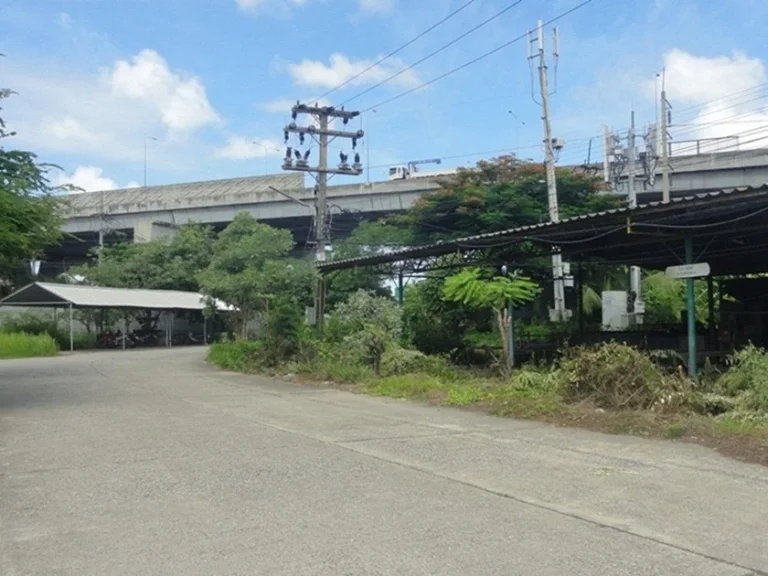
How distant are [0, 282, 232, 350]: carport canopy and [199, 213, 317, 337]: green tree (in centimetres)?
715

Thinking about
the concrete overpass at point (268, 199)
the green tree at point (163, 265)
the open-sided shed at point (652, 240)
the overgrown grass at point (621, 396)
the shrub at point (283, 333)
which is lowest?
the overgrown grass at point (621, 396)

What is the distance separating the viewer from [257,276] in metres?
25.9

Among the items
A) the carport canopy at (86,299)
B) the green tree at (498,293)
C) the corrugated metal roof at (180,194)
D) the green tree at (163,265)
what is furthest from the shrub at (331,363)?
the corrugated metal roof at (180,194)

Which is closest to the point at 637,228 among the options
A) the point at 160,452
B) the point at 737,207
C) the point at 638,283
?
the point at 737,207

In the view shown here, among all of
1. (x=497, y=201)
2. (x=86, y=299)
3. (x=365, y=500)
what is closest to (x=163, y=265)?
(x=86, y=299)

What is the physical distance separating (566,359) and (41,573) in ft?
33.8

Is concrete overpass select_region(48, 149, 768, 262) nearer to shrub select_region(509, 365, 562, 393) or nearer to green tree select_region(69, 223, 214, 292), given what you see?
green tree select_region(69, 223, 214, 292)

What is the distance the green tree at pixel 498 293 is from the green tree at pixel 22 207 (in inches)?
340

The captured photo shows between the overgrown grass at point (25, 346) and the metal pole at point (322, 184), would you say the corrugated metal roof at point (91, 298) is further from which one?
the metal pole at point (322, 184)

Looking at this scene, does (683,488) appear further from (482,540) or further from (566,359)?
(566,359)

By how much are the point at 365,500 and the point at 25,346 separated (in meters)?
31.7

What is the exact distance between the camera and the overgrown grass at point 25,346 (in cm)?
3425

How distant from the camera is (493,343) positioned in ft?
75.8

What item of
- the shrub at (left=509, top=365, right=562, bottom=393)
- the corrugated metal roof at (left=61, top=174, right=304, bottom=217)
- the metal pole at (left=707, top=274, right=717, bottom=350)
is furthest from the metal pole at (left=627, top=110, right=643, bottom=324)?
the corrugated metal roof at (left=61, top=174, right=304, bottom=217)
